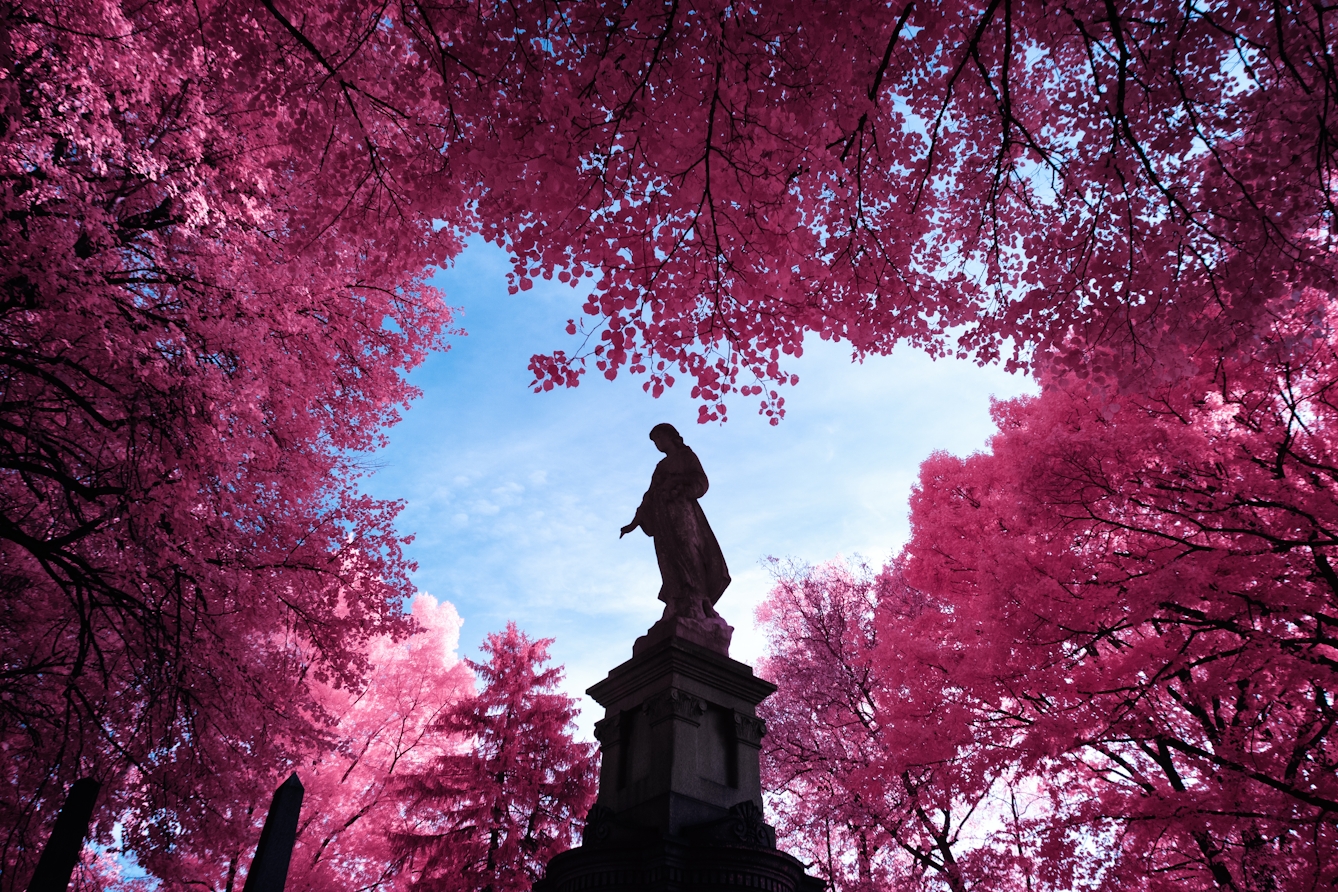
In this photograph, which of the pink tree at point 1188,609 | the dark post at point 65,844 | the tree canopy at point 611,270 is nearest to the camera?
the dark post at point 65,844

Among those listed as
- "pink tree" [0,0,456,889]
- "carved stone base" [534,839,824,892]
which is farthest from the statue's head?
"carved stone base" [534,839,824,892]

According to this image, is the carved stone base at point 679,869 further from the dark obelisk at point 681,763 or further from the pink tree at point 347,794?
the pink tree at point 347,794

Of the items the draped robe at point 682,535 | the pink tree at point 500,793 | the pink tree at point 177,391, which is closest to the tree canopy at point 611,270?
the pink tree at point 177,391

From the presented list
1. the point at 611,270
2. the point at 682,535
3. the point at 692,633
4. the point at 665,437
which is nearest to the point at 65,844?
the point at 611,270

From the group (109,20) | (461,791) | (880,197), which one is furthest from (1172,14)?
(461,791)

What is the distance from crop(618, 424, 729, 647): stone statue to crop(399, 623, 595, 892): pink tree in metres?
8.25

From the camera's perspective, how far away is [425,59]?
16.0 ft

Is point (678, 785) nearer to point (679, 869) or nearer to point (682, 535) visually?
point (679, 869)

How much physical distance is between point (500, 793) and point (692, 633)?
8.96m

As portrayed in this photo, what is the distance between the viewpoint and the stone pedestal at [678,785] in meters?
5.54

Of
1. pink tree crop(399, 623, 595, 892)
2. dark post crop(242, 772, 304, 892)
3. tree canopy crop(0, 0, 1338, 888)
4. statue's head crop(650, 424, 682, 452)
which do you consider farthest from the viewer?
pink tree crop(399, 623, 595, 892)

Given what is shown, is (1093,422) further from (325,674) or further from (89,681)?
(89,681)

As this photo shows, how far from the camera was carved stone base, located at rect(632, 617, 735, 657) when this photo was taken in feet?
23.7

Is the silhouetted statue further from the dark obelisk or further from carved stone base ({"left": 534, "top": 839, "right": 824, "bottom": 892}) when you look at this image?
carved stone base ({"left": 534, "top": 839, "right": 824, "bottom": 892})
